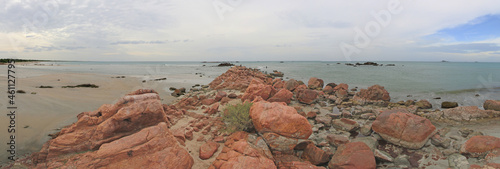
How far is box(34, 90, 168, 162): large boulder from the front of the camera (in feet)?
17.7

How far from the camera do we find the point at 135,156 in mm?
4723

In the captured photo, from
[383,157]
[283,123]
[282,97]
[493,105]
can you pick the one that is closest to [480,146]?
[383,157]

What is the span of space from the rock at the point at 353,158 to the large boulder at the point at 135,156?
396 cm

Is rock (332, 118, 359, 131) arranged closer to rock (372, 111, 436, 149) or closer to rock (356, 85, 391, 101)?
rock (372, 111, 436, 149)

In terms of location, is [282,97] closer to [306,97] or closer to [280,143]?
[306,97]

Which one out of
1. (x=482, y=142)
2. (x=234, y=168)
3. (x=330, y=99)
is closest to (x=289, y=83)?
(x=330, y=99)

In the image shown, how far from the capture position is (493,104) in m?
11.3

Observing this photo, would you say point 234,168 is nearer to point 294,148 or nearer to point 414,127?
point 294,148

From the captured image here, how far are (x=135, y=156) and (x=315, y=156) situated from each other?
4730 millimetres

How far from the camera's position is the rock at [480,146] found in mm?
5953

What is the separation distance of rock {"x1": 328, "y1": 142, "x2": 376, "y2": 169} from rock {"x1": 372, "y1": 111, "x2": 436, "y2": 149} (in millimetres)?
2085

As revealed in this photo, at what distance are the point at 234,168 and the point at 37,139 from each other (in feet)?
22.4

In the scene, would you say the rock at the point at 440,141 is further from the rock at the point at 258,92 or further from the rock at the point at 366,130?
the rock at the point at 258,92

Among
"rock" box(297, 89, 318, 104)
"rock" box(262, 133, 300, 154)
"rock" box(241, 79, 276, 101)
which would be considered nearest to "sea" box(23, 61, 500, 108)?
"rock" box(297, 89, 318, 104)
